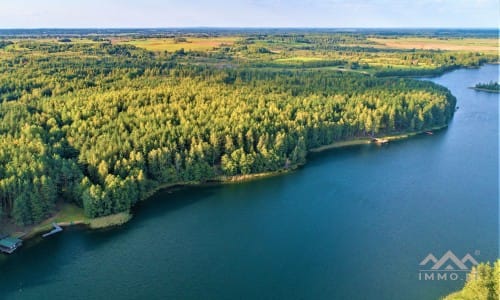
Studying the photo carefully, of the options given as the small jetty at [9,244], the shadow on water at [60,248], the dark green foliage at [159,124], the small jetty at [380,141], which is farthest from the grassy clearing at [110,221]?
the small jetty at [380,141]

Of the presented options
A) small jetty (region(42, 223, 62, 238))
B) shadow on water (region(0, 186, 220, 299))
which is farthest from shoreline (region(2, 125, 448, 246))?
shadow on water (region(0, 186, 220, 299))

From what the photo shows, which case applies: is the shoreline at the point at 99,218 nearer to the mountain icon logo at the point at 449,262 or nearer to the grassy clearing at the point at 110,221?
the grassy clearing at the point at 110,221

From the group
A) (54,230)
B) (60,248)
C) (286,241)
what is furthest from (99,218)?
(286,241)

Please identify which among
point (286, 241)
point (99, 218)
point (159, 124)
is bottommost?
point (286, 241)

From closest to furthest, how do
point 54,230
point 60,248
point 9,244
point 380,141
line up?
point 9,244 < point 60,248 < point 54,230 < point 380,141

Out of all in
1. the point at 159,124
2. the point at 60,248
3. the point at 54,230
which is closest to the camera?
the point at 60,248

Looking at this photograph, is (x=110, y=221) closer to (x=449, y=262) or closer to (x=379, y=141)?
(x=449, y=262)

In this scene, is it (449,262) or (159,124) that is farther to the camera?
(159,124)
